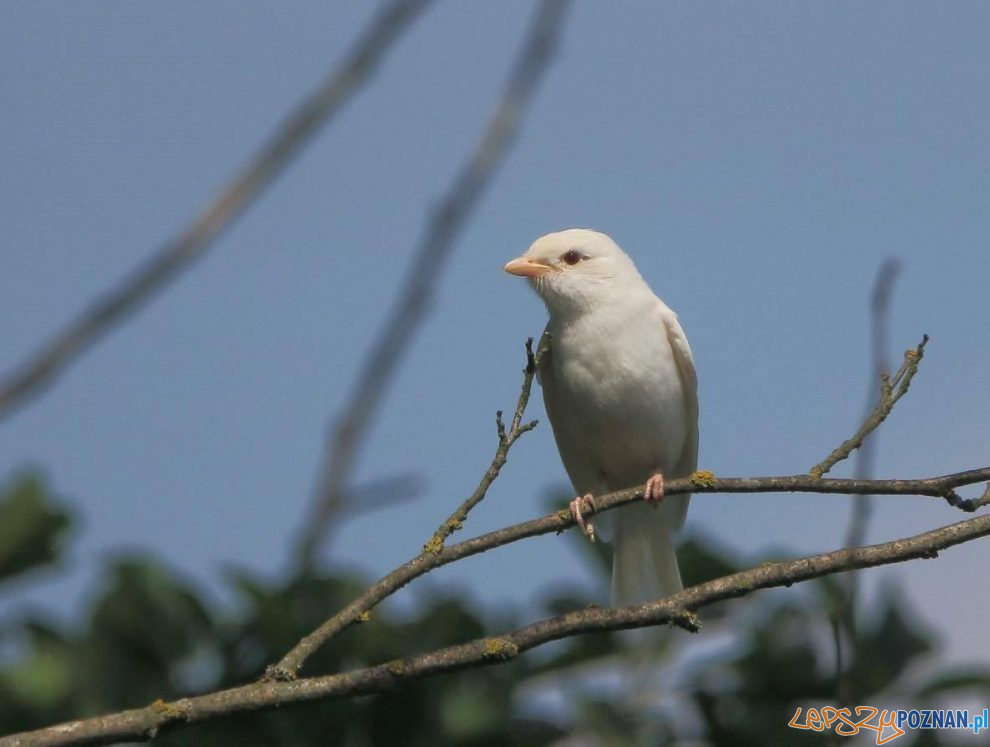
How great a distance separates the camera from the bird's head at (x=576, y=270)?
7828mm

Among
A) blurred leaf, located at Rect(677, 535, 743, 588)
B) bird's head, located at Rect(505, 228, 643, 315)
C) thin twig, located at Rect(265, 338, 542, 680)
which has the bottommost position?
blurred leaf, located at Rect(677, 535, 743, 588)

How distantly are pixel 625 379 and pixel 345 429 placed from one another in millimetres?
5591

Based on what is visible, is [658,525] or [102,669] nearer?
[102,669]

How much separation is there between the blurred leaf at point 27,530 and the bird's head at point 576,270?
14.2 feet

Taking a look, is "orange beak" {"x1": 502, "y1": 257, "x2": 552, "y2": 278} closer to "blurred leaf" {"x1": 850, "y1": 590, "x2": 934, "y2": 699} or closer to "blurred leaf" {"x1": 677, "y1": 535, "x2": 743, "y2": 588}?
"blurred leaf" {"x1": 677, "y1": 535, "x2": 743, "y2": 588}

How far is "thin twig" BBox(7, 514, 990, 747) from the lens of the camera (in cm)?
393

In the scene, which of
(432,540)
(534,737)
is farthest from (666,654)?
(432,540)

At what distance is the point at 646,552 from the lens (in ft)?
26.9

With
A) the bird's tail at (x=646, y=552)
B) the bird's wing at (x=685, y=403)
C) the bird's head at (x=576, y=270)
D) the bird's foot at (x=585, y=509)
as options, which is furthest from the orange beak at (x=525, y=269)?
the bird's foot at (x=585, y=509)

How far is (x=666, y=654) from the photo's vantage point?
244 inches

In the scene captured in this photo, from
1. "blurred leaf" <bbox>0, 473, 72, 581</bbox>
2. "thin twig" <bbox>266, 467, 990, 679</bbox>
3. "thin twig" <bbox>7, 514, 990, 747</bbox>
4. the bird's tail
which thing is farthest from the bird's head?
"blurred leaf" <bbox>0, 473, 72, 581</bbox>

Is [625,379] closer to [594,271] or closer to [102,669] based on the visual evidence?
[594,271]

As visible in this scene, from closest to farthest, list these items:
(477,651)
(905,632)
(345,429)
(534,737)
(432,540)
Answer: (345,429)
(477,651)
(432,540)
(905,632)
(534,737)

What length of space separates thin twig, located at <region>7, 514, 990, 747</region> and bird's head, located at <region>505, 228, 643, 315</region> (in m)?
3.52
